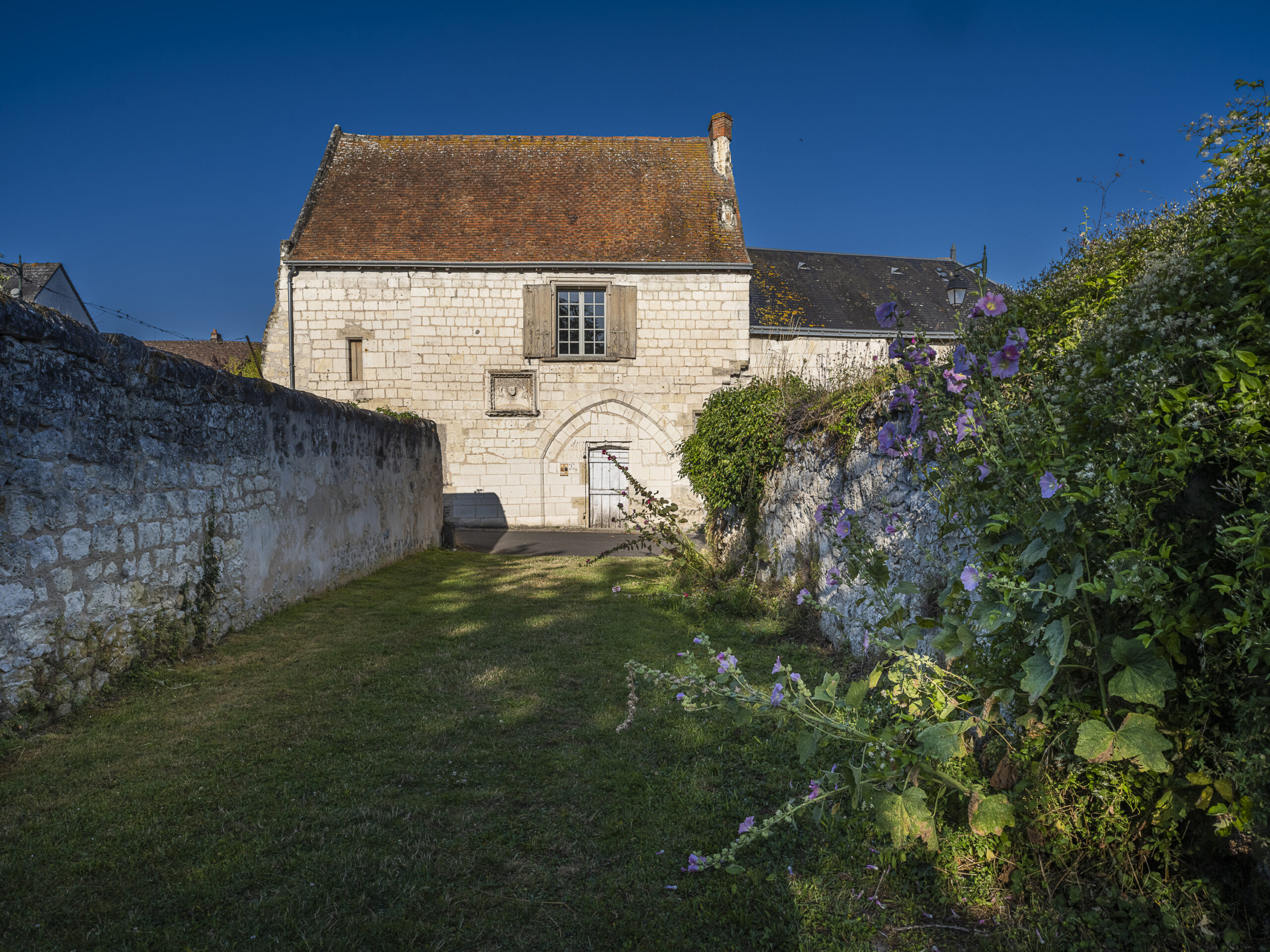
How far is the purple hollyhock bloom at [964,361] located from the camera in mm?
2127

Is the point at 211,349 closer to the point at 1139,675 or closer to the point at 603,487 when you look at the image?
the point at 603,487

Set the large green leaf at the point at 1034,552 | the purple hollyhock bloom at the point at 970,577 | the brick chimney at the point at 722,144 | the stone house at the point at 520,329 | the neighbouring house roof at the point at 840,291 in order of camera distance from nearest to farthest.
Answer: the large green leaf at the point at 1034,552
the purple hollyhock bloom at the point at 970,577
the stone house at the point at 520,329
the brick chimney at the point at 722,144
the neighbouring house roof at the point at 840,291

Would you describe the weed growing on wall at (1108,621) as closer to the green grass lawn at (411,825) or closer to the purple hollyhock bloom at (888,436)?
the purple hollyhock bloom at (888,436)

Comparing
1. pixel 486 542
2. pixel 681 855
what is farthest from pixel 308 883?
pixel 486 542

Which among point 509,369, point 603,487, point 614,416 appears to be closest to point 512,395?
point 509,369

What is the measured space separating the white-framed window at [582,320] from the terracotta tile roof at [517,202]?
0.86 metres

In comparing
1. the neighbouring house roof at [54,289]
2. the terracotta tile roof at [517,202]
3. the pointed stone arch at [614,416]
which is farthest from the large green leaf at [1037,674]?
the neighbouring house roof at [54,289]

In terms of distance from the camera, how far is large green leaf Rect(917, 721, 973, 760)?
1.84 meters

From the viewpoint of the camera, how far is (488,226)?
52.4 ft

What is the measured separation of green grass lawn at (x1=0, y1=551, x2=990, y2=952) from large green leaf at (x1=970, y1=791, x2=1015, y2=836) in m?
0.31

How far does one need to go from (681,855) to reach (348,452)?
265 inches

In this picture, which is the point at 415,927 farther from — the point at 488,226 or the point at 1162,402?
the point at 488,226

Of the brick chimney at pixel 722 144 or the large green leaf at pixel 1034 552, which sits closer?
the large green leaf at pixel 1034 552

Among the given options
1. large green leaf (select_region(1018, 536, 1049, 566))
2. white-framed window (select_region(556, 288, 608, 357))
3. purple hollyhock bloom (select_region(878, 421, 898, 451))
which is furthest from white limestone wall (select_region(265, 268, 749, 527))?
large green leaf (select_region(1018, 536, 1049, 566))
